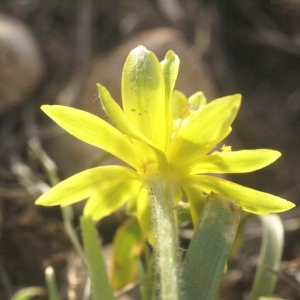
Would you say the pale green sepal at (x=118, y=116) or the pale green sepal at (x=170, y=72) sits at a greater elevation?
the pale green sepal at (x=170, y=72)

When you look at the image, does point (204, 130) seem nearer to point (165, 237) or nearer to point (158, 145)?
point (158, 145)

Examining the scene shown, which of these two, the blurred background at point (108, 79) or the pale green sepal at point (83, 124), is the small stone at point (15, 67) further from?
the pale green sepal at point (83, 124)

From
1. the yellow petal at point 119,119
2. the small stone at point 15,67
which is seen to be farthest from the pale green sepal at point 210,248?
the small stone at point 15,67

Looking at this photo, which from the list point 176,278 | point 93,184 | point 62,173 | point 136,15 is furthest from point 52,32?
point 176,278

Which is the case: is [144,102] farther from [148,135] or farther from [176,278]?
[176,278]

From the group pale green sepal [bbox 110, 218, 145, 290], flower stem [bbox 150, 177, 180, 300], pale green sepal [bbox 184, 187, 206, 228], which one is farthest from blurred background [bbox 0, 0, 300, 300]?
flower stem [bbox 150, 177, 180, 300]

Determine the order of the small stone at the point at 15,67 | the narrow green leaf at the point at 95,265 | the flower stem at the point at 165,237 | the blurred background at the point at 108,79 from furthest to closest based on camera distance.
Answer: the small stone at the point at 15,67 < the blurred background at the point at 108,79 < the narrow green leaf at the point at 95,265 < the flower stem at the point at 165,237

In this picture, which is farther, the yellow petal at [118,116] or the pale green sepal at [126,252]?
the pale green sepal at [126,252]

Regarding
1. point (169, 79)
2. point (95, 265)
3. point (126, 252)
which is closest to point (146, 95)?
point (169, 79)
